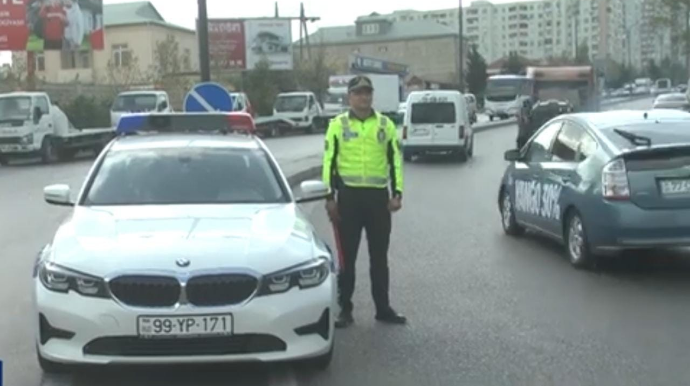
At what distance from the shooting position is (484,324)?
28.0ft

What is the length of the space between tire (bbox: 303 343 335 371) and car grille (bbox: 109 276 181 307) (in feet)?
3.14

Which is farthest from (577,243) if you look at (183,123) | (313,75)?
(313,75)

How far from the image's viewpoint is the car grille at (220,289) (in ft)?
20.8

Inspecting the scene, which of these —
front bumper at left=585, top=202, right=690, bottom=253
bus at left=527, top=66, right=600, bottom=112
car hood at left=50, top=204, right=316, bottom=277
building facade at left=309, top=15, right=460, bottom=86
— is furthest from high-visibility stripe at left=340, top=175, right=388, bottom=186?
building facade at left=309, top=15, right=460, bottom=86

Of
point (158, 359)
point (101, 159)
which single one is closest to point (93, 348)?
point (158, 359)

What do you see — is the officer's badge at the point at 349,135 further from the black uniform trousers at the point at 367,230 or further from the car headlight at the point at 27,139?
the car headlight at the point at 27,139

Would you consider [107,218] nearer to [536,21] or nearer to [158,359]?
[158,359]

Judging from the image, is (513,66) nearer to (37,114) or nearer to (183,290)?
(37,114)

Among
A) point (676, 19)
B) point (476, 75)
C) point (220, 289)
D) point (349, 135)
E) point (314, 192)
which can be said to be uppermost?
point (676, 19)

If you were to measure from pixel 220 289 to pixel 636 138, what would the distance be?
5.73 m

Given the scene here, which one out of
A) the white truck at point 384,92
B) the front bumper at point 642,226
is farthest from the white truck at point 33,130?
the white truck at point 384,92

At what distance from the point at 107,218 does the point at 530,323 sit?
321cm

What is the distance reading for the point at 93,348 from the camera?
6387 mm

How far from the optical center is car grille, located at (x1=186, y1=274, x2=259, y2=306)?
6340 mm
